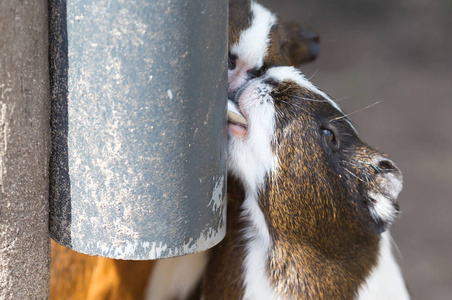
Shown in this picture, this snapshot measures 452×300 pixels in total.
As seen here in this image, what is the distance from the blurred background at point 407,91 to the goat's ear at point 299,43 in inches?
47.3

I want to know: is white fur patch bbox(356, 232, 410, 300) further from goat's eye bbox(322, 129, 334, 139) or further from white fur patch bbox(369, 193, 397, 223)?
goat's eye bbox(322, 129, 334, 139)

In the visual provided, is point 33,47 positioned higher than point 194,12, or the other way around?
point 194,12

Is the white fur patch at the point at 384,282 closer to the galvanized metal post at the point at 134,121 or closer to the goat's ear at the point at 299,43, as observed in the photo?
the goat's ear at the point at 299,43

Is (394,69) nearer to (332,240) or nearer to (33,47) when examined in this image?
(332,240)

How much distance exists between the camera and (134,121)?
1.35 meters

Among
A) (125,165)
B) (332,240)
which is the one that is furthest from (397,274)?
(125,165)

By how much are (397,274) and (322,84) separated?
13.3 feet

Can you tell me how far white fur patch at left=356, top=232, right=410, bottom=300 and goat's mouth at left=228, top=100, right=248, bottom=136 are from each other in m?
0.78

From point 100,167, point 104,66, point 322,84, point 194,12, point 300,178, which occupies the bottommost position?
point 322,84

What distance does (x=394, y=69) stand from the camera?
6.70 meters

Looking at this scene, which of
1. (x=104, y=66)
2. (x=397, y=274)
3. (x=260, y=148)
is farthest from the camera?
(x=397, y=274)

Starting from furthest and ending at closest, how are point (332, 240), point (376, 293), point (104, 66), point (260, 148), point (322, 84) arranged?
point (322, 84), point (376, 293), point (332, 240), point (260, 148), point (104, 66)

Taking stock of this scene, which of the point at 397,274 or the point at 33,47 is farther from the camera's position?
the point at 397,274

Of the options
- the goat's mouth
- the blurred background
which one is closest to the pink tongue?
the goat's mouth
